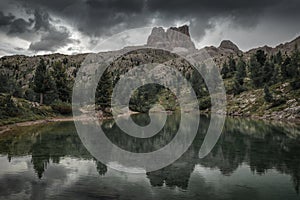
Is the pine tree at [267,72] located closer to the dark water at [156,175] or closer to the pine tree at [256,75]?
the pine tree at [256,75]

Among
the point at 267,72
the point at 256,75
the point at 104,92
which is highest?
the point at 267,72

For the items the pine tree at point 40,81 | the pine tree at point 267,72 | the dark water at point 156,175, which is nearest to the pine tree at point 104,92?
the pine tree at point 40,81

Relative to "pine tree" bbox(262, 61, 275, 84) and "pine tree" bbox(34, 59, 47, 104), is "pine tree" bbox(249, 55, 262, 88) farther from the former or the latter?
"pine tree" bbox(34, 59, 47, 104)

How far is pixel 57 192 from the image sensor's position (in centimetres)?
2148

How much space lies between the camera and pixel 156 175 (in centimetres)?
2725

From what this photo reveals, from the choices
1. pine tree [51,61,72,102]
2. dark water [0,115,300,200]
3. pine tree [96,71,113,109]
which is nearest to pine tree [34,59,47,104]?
pine tree [51,61,72,102]

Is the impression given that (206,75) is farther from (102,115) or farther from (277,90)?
(102,115)

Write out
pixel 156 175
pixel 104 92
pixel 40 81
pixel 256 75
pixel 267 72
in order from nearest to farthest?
pixel 156 175, pixel 40 81, pixel 104 92, pixel 267 72, pixel 256 75

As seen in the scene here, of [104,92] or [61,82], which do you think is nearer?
[61,82]

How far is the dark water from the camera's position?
2138 centimetres

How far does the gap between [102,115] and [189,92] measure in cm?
9304

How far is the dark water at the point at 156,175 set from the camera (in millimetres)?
21375

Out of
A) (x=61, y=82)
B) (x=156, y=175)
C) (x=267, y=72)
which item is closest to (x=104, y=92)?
(x=61, y=82)

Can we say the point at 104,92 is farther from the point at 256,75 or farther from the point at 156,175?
the point at 156,175
